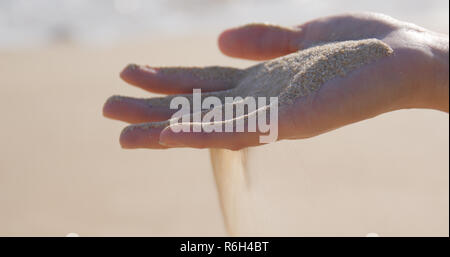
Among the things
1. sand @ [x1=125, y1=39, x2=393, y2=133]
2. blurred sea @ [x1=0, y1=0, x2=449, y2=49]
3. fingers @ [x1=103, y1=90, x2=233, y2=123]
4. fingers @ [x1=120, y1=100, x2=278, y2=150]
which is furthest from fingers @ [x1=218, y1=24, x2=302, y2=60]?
blurred sea @ [x1=0, y1=0, x2=449, y2=49]

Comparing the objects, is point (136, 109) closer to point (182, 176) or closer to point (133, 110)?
point (133, 110)

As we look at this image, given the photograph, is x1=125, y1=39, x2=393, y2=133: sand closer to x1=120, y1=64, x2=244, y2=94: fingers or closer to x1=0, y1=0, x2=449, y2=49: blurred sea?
x1=120, y1=64, x2=244, y2=94: fingers

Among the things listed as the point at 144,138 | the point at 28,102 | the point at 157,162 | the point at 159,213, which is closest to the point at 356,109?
the point at 144,138

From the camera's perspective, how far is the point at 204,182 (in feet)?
10.8

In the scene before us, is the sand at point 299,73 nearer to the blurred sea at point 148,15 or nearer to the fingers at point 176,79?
the fingers at point 176,79

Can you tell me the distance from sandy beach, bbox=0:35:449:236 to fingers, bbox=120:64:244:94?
1.24ft

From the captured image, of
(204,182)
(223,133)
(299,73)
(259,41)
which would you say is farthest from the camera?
(204,182)

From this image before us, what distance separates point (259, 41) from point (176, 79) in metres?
0.48

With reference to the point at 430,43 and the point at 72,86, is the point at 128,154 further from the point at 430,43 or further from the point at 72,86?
the point at 430,43

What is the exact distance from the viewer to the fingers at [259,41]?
2559 mm

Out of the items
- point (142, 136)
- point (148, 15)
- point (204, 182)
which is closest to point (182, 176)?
point (204, 182)

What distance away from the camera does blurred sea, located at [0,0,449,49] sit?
6168 millimetres

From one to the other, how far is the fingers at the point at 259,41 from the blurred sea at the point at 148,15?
342 centimetres
